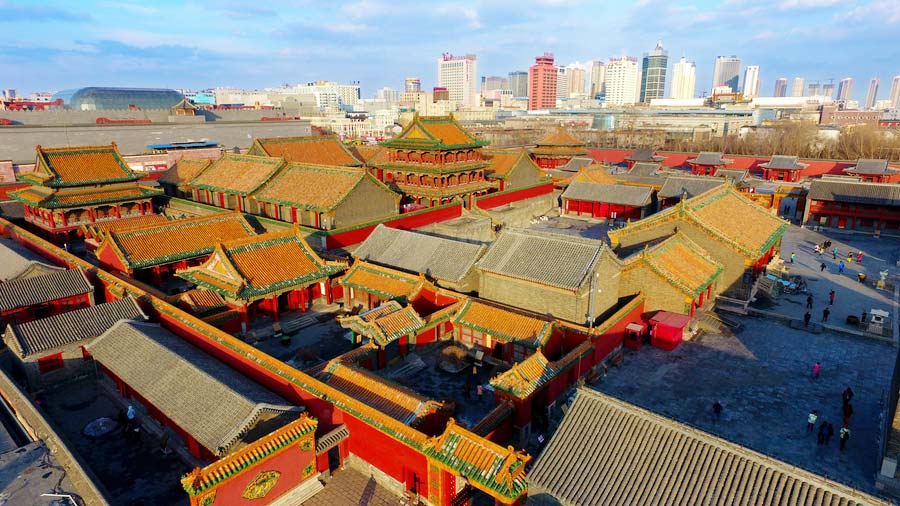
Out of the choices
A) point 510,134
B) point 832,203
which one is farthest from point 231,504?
point 510,134

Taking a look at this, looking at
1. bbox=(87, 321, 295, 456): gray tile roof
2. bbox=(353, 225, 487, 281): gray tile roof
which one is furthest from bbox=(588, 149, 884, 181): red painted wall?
bbox=(87, 321, 295, 456): gray tile roof

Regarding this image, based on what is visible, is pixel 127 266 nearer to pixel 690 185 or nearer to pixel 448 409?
pixel 448 409

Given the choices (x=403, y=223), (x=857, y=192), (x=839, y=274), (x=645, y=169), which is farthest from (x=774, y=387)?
(x=645, y=169)

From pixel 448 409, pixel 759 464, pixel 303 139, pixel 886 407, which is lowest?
pixel 886 407

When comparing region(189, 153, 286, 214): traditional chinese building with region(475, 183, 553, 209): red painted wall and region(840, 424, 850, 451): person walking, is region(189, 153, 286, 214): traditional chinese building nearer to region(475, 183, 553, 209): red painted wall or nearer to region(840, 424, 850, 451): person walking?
region(475, 183, 553, 209): red painted wall

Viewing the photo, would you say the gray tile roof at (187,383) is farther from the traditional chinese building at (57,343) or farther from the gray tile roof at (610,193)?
the gray tile roof at (610,193)
